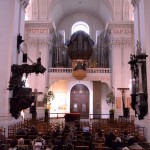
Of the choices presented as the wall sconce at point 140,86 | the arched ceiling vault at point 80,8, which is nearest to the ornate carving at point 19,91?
the wall sconce at point 140,86

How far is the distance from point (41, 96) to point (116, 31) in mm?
9074

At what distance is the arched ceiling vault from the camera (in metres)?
23.3

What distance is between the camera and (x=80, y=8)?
26.8 m

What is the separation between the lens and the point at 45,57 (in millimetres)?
22219

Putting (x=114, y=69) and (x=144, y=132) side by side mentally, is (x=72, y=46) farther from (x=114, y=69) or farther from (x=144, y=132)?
(x=144, y=132)

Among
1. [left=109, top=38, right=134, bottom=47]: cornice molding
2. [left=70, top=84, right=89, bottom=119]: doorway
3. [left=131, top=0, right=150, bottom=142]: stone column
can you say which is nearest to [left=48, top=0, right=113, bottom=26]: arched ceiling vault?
[left=109, top=38, right=134, bottom=47]: cornice molding

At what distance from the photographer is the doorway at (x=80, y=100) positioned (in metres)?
25.5

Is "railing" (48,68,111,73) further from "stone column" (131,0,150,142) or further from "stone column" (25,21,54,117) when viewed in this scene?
"stone column" (131,0,150,142)

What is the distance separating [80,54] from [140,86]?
12208 millimetres

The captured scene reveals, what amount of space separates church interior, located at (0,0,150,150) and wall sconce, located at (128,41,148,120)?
0.17 ft

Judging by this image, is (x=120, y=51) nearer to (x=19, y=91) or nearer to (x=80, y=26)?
(x=80, y=26)

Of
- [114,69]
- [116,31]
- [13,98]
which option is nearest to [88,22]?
[116,31]

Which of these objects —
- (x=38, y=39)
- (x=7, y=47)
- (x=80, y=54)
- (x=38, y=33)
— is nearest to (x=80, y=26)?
(x=80, y=54)

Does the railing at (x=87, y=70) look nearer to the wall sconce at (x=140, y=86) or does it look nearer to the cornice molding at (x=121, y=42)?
the cornice molding at (x=121, y=42)
